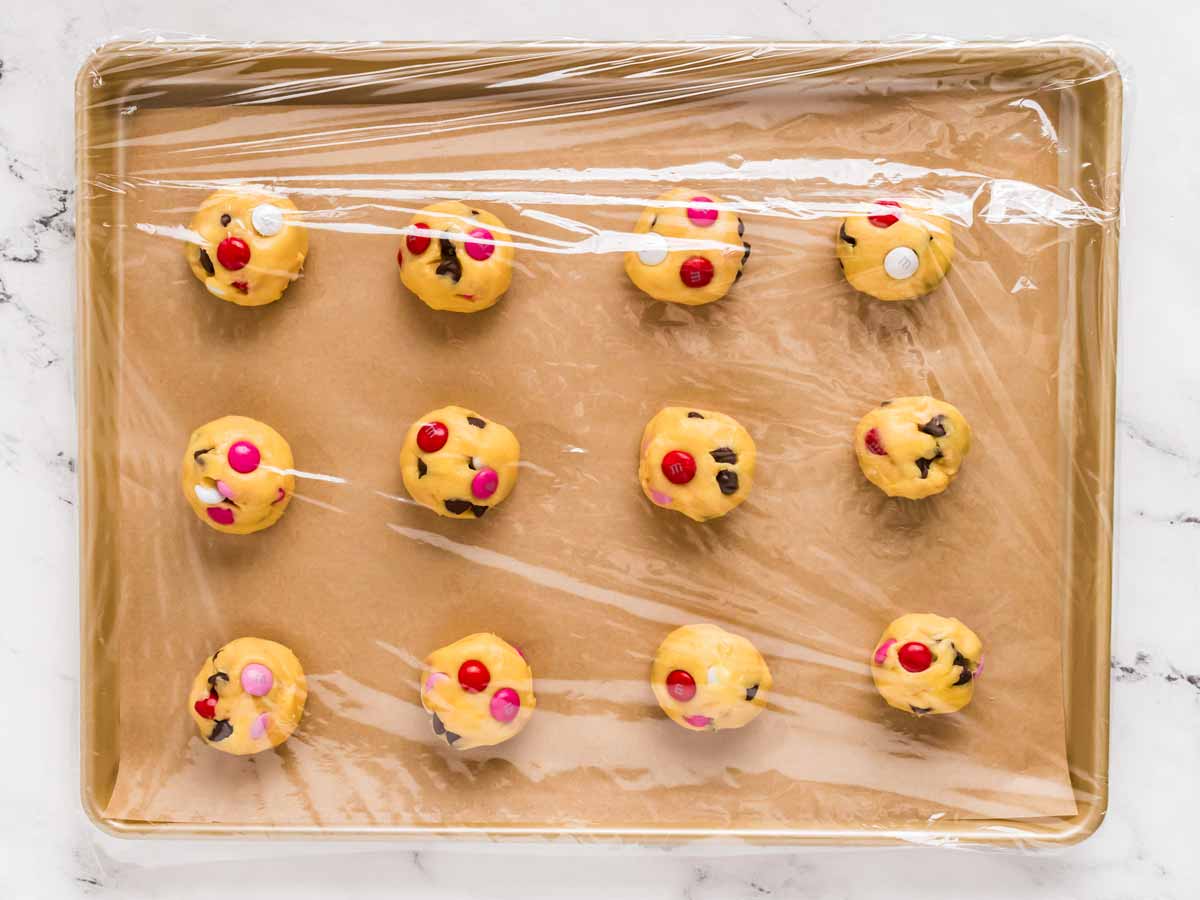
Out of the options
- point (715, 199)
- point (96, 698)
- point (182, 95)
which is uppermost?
point (182, 95)

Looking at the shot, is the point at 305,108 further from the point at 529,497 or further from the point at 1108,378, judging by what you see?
the point at 1108,378

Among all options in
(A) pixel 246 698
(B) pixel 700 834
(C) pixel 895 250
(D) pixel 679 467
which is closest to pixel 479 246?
(D) pixel 679 467

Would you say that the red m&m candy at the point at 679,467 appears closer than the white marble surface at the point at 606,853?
Yes

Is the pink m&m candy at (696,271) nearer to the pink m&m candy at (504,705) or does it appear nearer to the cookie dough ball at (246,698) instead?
the pink m&m candy at (504,705)

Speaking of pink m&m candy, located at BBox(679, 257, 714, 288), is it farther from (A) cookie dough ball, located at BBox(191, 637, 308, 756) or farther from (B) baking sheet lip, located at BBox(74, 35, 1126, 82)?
(A) cookie dough ball, located at BBox(191, 637, 308, 756)

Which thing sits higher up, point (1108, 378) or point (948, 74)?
point (948, 74)

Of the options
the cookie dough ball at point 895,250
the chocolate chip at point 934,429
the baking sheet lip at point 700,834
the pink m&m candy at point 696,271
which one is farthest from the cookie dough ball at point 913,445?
the baking sheet lip at point 700,834

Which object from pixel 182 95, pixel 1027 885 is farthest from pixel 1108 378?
pixel 182 95
